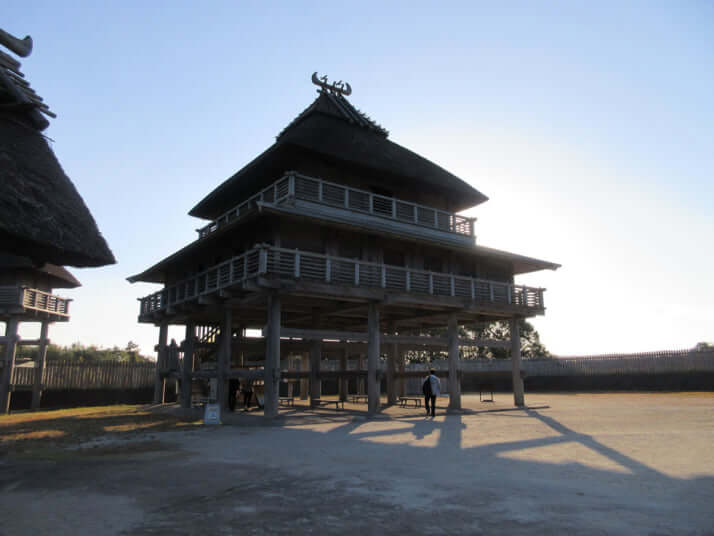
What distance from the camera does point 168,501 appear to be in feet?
19.7

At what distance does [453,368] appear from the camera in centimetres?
2144

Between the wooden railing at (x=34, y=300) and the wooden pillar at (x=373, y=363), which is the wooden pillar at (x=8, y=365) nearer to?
the wooden railing at (x=34, y=300)

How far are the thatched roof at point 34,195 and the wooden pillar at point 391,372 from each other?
18.3 metres

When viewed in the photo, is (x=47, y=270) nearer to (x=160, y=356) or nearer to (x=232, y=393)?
(x=160, y=356)

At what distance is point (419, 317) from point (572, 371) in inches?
784

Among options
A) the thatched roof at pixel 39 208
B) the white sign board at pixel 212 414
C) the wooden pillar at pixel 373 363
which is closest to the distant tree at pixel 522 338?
the wooden pillar at pixel 373 363

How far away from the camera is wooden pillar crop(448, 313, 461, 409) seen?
21.0m

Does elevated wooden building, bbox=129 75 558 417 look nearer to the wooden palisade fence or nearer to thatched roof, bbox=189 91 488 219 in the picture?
thatched roof, bbox=189 91 488 219

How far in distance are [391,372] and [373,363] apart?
6152 mm

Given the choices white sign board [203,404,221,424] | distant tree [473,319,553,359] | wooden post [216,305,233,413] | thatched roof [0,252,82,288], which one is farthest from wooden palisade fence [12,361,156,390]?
distant tree [473,319,553,359]

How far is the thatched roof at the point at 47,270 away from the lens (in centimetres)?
2662

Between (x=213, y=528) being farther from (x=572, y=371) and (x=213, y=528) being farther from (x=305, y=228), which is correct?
(x=572, y=371)

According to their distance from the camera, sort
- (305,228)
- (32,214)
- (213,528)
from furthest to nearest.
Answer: (305,228) → (32,214) → (213,528)

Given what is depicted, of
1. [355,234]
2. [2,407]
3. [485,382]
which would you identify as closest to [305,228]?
[355,234]
